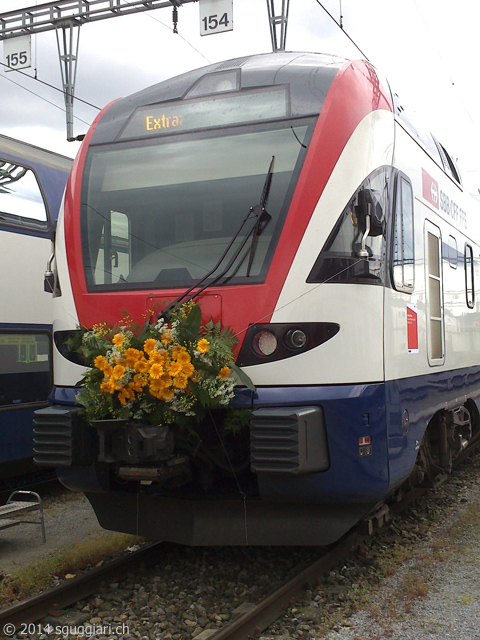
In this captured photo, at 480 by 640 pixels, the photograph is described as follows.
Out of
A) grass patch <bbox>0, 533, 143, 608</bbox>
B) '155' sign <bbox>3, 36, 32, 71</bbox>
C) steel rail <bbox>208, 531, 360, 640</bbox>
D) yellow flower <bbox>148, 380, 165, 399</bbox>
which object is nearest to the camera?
steel rail <bbox>208, 531, 360, 640</bbox>

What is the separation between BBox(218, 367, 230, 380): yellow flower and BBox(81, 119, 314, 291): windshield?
0.56 metres

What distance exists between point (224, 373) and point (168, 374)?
12.7 inches

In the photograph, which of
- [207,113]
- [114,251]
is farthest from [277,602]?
[207,113]

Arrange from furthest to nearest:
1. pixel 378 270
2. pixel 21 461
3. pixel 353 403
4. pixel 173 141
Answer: pixel 21 461, pixel 173 141, pixel 378 270, pixel 353 403

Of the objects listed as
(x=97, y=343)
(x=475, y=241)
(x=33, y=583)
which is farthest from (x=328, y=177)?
(x=475, y=241)

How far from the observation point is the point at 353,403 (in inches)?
173

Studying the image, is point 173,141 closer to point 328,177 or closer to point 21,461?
point 328,177

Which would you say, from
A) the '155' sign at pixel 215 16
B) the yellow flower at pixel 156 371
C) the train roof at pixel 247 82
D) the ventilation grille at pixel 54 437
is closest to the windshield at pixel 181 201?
the train roof at pixel 247 82

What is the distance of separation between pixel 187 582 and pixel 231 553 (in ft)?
1.99

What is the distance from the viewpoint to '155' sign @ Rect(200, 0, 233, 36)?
11805 millimetres

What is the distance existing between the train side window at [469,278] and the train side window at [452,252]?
0.50 metres

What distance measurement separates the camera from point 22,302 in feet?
25.1

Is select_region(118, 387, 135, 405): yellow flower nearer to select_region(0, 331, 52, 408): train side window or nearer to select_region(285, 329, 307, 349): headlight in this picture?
select_region(285, 329, 307, 349): headlight

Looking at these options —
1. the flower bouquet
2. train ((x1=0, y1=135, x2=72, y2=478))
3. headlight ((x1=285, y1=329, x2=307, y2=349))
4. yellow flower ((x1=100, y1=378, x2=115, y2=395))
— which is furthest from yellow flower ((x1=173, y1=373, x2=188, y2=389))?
train ((x1=0, y1=135, x2=72, y2=478))
